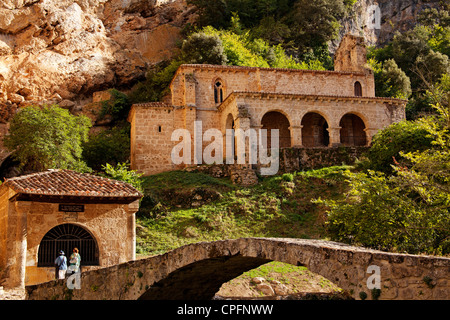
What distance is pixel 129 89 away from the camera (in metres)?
49.7

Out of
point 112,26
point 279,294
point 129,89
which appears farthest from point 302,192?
point 112,26

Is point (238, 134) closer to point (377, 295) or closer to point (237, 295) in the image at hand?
point (237, 295)

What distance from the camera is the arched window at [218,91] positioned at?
1571 inches

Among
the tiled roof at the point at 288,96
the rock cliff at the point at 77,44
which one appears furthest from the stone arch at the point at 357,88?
the rock cliff at the point at 77,44

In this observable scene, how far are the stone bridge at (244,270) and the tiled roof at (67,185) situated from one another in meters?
3.83

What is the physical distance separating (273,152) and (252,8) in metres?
29.3

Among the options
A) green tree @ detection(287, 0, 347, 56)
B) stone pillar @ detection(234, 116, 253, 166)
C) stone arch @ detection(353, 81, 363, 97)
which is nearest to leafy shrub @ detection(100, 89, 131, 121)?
stone pillar @ detection(234, 116, 253, 166)

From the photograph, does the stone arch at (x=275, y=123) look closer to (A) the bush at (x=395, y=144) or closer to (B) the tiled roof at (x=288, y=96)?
(B) the tiled roof at (x=288, y=96)

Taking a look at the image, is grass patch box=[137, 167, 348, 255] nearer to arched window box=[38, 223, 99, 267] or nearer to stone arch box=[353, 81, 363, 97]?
arched window box=[38, 223, 99, 267]

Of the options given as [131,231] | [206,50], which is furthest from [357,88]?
[131,231]

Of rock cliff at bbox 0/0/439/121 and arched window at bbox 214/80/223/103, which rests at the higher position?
rock cliff at bbox 0/0/439/121

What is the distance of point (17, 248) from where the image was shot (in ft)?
53.6

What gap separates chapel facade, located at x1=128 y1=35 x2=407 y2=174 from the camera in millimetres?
35594

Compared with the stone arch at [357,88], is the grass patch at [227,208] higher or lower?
lower
